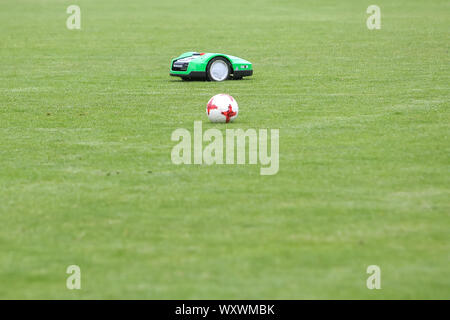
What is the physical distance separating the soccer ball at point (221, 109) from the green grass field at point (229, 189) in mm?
277

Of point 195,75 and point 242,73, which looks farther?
point 242,73

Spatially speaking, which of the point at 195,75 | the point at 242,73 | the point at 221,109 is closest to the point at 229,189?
the point at 221,109

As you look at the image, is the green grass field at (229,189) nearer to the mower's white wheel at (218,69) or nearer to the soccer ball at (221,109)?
the soccer ball at (221,109)

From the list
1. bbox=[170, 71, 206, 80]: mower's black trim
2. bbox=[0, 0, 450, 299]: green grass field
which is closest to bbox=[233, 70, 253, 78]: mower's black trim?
bbox=[0, 0, 450, 299]: green grass field

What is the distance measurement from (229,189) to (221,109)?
4752 millimetres

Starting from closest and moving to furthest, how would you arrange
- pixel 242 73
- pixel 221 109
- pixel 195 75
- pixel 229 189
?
pixel 229 189
pixel 221 109
pixel 195 75
pixel 242 73

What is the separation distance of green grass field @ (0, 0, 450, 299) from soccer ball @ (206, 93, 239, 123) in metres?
0.28

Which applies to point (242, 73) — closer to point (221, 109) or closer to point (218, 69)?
point (218, 69)

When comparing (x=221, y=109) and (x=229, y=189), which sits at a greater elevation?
(x=221, y=109)

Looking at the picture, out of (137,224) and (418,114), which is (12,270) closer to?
(137,224)

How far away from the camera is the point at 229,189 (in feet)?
31.3

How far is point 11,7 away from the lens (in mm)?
54781

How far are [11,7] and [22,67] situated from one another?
3101 cm

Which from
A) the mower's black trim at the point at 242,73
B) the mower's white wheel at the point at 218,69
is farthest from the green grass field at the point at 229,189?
the mower's white wheel at the point at 218,69
